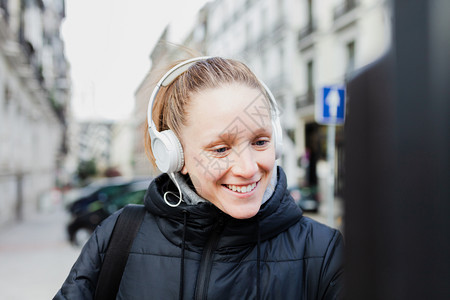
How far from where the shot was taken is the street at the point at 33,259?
5152 millimetres

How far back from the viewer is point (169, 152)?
111 cm

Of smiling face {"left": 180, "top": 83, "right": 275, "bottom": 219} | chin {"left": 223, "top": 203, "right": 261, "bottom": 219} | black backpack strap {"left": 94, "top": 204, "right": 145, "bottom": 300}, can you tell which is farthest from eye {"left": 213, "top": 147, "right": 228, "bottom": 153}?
black backpack strap {"left": 94, "top": 204, "right": 145, "bottom": 300}

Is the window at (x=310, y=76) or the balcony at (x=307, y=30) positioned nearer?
the balcony at (x=307, y=30)

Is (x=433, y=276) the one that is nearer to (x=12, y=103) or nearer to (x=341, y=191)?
(x=341, y=191)

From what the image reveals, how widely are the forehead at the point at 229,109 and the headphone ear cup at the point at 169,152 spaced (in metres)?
0.08

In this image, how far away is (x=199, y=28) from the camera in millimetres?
1271

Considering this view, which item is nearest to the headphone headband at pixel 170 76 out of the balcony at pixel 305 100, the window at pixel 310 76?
the window at pixel 310 76

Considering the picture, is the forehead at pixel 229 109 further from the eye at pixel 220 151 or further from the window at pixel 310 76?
the window at pixel 310 76

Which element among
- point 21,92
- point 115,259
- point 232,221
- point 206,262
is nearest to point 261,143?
point 232,221

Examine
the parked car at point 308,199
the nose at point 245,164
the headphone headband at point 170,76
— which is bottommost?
the parked car at point 308,199

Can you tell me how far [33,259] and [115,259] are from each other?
Answer: 6.87 m

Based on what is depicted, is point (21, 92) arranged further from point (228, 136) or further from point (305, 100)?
point (228, 136)

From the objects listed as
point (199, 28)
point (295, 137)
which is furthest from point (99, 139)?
point (199, 28)

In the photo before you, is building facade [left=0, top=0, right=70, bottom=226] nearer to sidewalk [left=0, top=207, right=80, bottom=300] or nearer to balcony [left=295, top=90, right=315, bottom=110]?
sidewalk [left=0, top=207, right=80, bottom=300]
